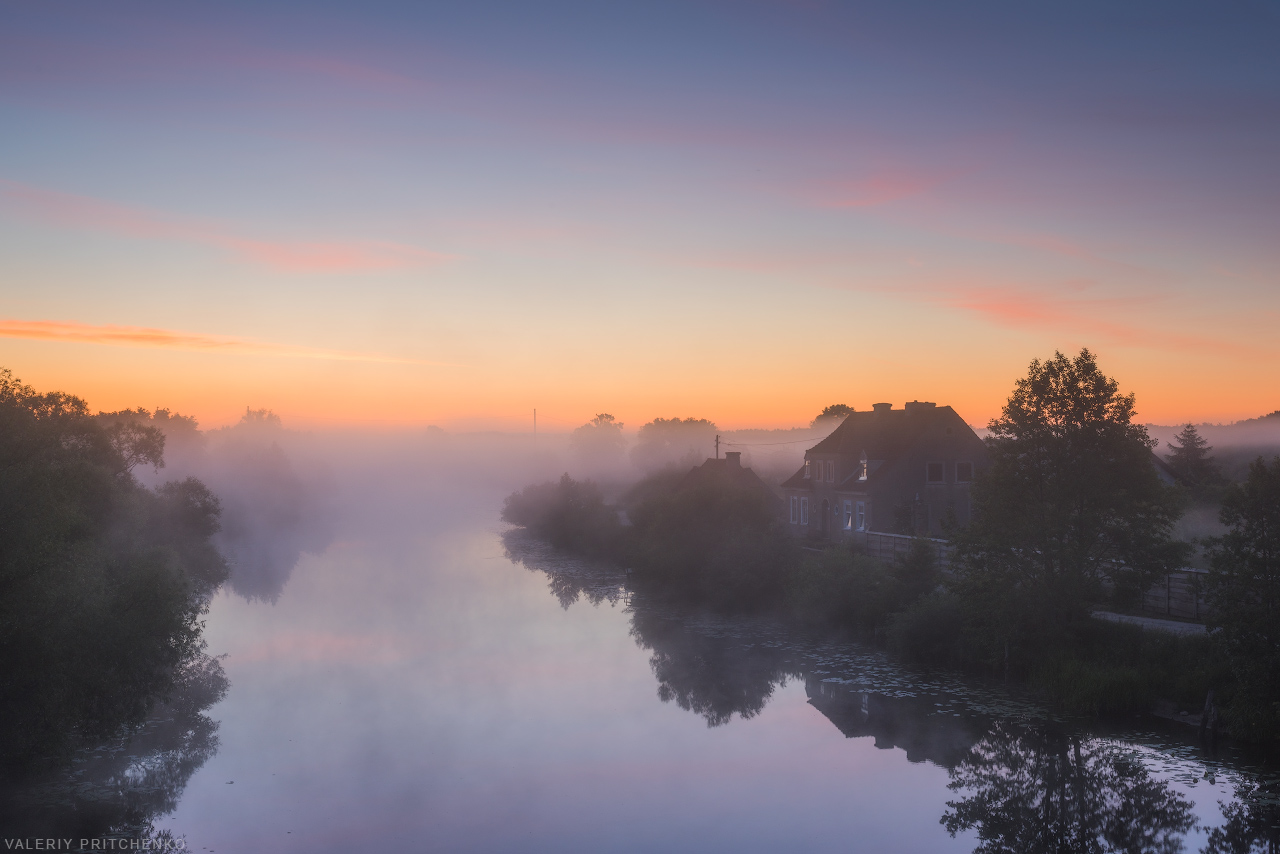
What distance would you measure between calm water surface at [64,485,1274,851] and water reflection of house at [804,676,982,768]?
0.08 m

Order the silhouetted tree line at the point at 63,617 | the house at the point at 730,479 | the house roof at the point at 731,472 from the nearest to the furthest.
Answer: the silhouetted tree line at the point at 63,617 → the house at the point at 730,479 → the house roof at the point at 731,472

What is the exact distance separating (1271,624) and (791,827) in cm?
1191

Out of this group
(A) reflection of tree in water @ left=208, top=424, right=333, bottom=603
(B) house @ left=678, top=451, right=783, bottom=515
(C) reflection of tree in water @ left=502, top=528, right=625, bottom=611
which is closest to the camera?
(B) house @ left=678, top=451, right=783, bottom=515

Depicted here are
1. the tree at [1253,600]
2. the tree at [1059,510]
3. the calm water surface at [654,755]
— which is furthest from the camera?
the tree at [1059,510]

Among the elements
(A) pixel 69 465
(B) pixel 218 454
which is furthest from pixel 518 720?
(B) pixel 218 454

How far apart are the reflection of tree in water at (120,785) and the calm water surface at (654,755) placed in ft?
1.76

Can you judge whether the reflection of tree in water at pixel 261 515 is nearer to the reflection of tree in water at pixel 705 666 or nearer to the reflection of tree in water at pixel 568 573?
the reflection of tree in water at pixel 568 573

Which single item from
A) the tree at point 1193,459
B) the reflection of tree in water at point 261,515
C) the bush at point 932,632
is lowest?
the reflection of tree in water at point 261,515

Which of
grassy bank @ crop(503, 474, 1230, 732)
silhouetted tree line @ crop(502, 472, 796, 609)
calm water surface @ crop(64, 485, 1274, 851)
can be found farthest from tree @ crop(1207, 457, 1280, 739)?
silhouetted tree line @ crop(502, 472, 796, 609)

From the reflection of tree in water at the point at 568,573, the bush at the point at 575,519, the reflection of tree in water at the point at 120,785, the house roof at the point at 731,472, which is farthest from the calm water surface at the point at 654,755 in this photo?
the bush at the point at 575,519

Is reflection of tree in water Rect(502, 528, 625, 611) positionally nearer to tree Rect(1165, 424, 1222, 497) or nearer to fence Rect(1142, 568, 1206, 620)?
fence Rect(1142, 568, 1206, 620)

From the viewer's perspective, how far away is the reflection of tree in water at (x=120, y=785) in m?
16.7

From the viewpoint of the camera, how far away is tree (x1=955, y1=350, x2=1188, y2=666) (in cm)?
2562

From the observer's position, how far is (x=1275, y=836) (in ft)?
52.6
